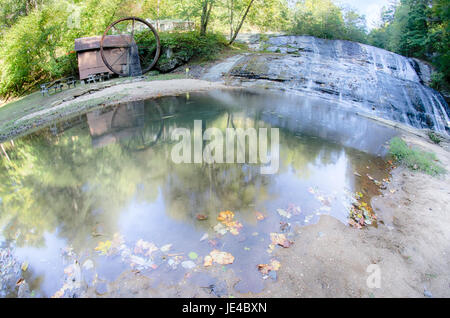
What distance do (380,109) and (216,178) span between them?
34.1ft

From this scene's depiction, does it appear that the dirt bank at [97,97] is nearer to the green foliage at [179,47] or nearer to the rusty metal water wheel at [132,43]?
the rusty metal water wheel at [132,43]

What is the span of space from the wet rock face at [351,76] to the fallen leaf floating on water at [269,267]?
1098 cm

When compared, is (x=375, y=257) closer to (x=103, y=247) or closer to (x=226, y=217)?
(x=226, y=217)

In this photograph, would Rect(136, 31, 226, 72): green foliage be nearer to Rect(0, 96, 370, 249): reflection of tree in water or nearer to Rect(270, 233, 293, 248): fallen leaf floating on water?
Rect(0, 96, 370, 249): reflection of tree in water

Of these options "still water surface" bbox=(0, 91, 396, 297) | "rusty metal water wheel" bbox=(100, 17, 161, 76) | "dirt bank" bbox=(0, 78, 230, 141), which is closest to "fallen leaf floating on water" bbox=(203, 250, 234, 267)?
"still water surface" bbox=(0, 91, 396, 297)

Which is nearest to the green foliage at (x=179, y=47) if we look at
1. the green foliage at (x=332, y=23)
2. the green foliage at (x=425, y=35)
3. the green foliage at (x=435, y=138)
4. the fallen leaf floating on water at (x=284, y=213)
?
the green foliage at (x=332, y=23)

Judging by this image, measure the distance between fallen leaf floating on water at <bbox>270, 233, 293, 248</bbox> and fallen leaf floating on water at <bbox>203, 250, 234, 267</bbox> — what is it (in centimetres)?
76

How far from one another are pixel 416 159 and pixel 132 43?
1773cm

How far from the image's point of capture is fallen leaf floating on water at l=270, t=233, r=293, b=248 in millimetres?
3921

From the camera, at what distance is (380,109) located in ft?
40.2

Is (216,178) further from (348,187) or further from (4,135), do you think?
(4,135)

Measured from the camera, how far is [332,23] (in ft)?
66.1

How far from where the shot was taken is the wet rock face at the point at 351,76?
1214 centimetres
